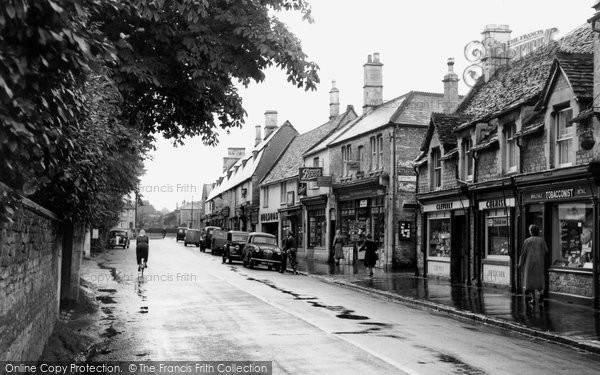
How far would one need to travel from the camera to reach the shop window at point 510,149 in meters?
20.7

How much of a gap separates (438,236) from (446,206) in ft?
5.88

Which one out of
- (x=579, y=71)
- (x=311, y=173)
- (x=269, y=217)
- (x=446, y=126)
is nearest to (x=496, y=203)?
(x=579, y=71)

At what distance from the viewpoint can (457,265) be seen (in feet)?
81.3

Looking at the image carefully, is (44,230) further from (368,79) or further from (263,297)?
(368,79)

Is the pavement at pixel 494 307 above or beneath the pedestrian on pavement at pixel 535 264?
beneath

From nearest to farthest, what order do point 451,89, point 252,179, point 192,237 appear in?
point 451,89 < point 252,179 < point 192,237

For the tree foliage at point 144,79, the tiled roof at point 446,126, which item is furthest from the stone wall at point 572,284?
the tree foliage at point 144,79

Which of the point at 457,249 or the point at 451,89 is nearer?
the point at 457,249

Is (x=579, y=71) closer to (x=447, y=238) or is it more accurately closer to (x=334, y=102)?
(x=447, y=238)

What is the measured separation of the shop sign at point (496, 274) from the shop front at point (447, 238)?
1.44 metres

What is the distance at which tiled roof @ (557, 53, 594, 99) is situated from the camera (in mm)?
17000

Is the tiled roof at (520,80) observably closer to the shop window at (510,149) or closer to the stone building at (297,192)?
the shop window at (510,149)

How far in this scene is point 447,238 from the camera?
25484 millimetres

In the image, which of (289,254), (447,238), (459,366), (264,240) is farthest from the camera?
(264,240)
